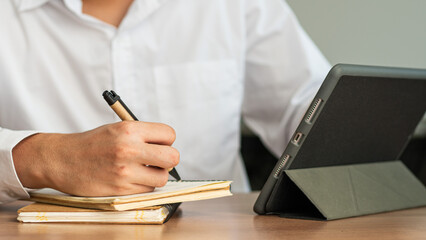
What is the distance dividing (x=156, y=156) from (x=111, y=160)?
0.18ft

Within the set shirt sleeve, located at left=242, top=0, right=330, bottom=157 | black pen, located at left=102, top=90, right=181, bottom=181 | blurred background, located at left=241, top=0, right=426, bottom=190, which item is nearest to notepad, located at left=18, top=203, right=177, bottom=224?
black pen, located at left=102, top=90, right=181, bottom=181

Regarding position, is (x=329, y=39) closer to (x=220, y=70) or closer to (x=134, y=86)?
(x=220, y=70)

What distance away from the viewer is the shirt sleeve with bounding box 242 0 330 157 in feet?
4.32

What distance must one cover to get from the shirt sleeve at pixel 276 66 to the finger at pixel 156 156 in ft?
2.22

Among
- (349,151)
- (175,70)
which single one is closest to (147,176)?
(349,151)

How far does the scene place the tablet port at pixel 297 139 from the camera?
0.65 m

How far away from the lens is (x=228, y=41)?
131 centimetres

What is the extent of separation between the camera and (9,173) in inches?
28.8

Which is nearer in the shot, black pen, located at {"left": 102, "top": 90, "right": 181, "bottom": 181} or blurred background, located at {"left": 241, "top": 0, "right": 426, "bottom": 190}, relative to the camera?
black pen, located at {"left": 102, "top": 90, "right": 181, "bottom": 181}

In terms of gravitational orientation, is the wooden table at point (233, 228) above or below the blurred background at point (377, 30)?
above

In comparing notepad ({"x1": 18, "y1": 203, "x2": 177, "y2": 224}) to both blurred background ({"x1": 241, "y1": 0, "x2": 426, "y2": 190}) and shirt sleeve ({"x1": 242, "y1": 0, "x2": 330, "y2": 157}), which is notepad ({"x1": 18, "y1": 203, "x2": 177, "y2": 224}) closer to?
shirt sleeve ({"x1": 242, "y1": 0, "x2": 330, "y2": 157})

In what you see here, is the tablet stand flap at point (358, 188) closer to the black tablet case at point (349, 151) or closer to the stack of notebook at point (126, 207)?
the black tablet case at point (349, 151)

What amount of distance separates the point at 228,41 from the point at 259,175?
572mm

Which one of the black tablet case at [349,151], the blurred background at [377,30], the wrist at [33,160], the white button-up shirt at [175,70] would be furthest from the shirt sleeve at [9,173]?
the blurred background at [377,30]
